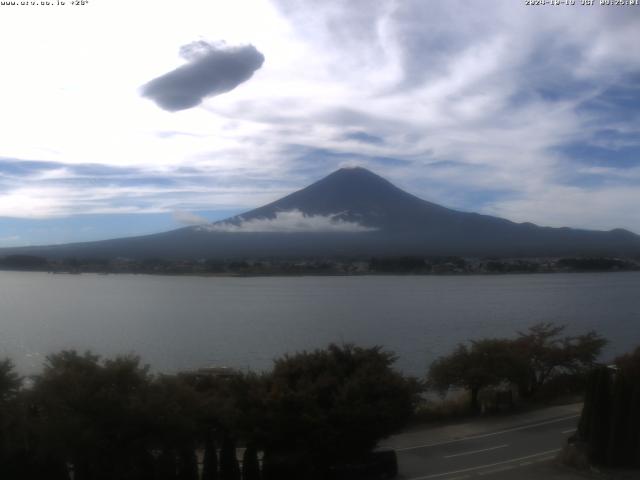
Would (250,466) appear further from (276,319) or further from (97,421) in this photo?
(276,319)

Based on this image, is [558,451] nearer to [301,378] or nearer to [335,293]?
[301,378]

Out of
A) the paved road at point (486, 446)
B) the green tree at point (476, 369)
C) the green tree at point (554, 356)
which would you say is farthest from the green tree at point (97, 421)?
the green tree at point (554, 356)

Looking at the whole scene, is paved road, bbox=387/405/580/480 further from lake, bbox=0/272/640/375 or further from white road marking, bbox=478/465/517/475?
lake, bbox=0/272/640/375

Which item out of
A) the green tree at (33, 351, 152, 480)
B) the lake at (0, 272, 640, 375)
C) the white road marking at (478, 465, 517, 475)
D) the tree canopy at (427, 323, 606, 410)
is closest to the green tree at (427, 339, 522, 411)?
the tree canopy at (427, 323, 606, 410)

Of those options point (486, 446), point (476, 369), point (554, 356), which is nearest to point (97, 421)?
point (486, 446)

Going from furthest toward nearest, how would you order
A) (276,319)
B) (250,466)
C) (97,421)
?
(276,319)
(250,466)
(97,421)
